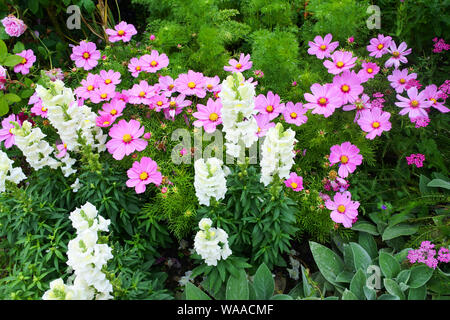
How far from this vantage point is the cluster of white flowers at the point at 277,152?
173cm

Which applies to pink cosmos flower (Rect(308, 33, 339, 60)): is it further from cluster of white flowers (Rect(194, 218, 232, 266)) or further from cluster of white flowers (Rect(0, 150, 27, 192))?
cluster of white flowers (Rect(0, 150, 27, 192))

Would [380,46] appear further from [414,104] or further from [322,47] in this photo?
[414,104]

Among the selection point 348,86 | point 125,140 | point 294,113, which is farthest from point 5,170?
point 348,86

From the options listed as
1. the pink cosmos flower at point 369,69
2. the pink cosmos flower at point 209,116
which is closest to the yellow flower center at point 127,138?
the pink cosmos flower at point 209,116

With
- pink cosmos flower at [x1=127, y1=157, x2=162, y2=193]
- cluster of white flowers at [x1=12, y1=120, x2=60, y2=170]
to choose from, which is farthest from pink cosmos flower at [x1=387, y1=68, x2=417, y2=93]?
cluster of white flowers at [x1=12, y1=120, x2=60, y2=170]

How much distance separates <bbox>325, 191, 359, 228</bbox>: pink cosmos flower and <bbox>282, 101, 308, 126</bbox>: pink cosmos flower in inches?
19.8

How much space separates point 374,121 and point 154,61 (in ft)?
4.69

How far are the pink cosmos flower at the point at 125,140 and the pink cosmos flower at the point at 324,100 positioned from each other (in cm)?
99

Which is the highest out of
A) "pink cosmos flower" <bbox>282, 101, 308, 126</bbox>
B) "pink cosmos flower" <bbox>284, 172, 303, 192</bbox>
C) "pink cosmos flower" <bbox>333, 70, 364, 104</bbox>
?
"pink cosmos flower" <bbox>333, 70, 364, 104</bbox>

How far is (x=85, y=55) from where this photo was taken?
2824mm

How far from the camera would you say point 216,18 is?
3002 millimetres

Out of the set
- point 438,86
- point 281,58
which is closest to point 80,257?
point 281,58

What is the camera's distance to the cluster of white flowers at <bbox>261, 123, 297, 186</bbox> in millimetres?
1726

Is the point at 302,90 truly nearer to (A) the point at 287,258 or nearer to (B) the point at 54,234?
(A) the point at 287,258
